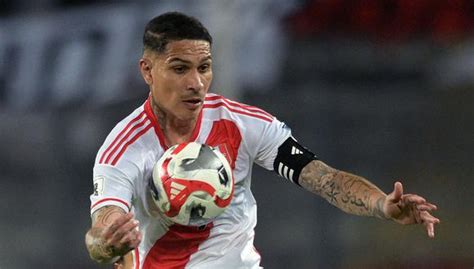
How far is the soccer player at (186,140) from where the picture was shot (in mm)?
4770

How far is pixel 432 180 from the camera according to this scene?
308 inches

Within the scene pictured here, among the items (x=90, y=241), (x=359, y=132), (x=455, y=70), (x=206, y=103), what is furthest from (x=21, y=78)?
(x=90, y=241)

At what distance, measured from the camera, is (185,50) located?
4.84m

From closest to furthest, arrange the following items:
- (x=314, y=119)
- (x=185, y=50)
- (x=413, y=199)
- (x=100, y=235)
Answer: (x=100, y=235), (x=413, y=199), (x=185, y=50), (x=314, y=119)

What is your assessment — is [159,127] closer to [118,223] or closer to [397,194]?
[118,223]

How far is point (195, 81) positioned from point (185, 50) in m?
0.14

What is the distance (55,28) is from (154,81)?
3571 millimetres

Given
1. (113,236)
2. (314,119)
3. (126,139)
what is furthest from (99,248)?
(314,119)

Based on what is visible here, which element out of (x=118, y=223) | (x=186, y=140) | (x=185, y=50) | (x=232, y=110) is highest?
(x=185, y=50)

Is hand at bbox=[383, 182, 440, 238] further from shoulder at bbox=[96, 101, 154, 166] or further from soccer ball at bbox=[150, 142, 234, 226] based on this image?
shoulder at bbox=[96, 101, 154, 166]

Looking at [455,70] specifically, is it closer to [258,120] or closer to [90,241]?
[258,120]

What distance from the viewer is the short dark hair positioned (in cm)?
486

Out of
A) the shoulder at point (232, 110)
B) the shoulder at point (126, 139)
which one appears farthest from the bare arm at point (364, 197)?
the shoulder at point (126, 139)

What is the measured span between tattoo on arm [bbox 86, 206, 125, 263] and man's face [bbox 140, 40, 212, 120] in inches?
20.3
